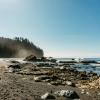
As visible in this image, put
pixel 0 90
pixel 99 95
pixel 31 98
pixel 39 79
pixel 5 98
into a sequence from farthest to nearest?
1. pixel 39 79
2. pixel 99 95
3. pixel 0 90
4. pixel 31 98
5. pixel 5 98

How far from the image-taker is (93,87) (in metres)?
19.2

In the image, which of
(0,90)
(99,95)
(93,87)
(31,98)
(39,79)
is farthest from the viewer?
(39,79)

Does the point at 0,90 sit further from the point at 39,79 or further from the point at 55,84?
the point at 39,79

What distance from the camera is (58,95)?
14312 millimetres

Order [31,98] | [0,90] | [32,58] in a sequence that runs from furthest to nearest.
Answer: [32,58] < [0,90] < [31,98]

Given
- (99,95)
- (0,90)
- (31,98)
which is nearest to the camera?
(31,98)

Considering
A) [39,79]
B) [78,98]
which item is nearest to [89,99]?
[78,98]

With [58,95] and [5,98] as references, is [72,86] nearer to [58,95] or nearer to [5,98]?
[58,95]

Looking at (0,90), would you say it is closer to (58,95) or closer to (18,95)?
(18,95)

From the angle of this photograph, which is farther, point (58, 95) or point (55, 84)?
point (55, 84)

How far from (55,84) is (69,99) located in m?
6.52

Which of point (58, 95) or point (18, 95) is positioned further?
point (58, 95)

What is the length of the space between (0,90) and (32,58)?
93.0m

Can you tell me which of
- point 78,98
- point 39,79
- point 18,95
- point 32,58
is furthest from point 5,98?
point 32,58
